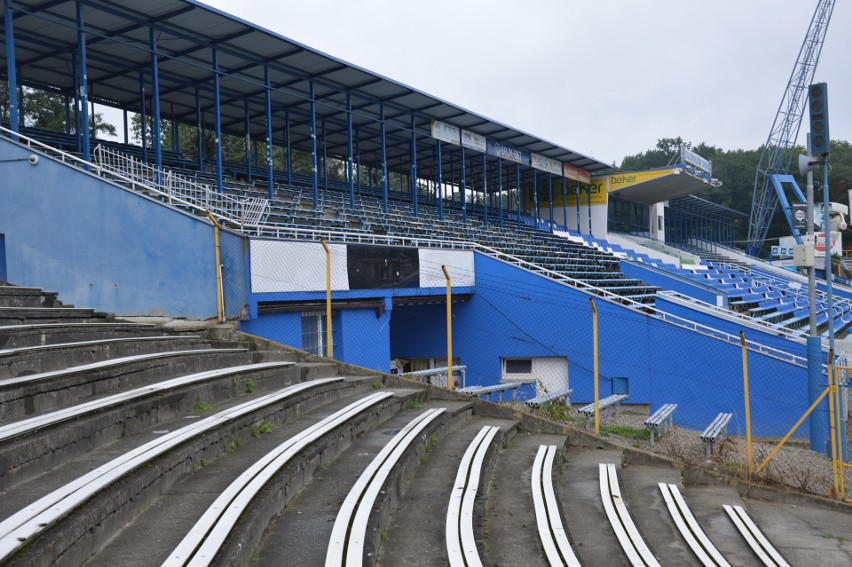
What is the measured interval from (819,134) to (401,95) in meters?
13.8

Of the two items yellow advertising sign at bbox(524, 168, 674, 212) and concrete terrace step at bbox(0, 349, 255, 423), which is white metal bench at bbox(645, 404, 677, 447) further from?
yellow advertising sign at bbox(524, 168, 674, 212)

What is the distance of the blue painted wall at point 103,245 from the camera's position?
1116 cm

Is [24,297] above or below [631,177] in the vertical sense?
below

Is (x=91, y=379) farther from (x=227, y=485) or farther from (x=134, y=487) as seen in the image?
(x=134, y=487)

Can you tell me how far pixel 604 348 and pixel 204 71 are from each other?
13.1 metres

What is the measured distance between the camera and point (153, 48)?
15.9m

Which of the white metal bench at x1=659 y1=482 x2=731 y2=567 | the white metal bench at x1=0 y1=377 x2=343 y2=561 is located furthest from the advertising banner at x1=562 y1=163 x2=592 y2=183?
the white metal bench at x1=0 y1=377 x2=343 y2=561

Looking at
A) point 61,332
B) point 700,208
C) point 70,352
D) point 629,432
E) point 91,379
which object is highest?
A: point 700,208

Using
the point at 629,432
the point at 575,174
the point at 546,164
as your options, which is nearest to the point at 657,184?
the point at 575,174

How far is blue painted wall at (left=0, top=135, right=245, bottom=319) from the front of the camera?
11.2 m

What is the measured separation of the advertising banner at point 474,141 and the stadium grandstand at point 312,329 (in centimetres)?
10

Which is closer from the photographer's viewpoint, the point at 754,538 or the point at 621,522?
the point at 621,522

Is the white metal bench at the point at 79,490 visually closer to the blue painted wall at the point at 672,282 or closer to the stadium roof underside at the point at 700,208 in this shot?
the blue painted wall at the point at 672,282

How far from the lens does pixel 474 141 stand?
90.5 feet
